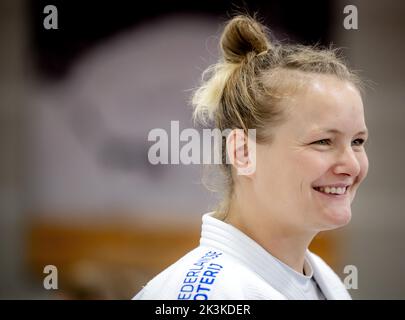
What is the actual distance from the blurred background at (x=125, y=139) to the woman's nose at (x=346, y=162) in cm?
83

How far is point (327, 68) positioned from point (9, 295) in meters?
1.30

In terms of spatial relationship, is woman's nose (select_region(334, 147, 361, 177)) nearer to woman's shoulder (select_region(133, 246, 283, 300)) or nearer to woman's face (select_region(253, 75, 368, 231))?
woman's face (select_region(253, 75, 368, 231))

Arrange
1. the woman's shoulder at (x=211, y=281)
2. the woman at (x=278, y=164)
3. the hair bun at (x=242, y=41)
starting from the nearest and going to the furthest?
the woman's shoulder at (x=211, y=281) → the woman at (x=278, y=164) → the hair bun at (x=242, y=41)

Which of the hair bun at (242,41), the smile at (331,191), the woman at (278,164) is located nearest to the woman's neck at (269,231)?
the woman at (278,164)

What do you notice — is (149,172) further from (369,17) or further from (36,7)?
(369,17)

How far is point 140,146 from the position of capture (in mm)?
2533

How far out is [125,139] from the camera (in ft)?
8.20

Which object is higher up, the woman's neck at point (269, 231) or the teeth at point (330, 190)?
the teeth at point (330, 190)

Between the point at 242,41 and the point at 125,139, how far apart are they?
1.26 m

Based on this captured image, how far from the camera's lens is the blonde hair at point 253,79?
4.08 ft

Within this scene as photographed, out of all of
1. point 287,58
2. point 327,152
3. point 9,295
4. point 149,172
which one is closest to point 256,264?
point 327,152

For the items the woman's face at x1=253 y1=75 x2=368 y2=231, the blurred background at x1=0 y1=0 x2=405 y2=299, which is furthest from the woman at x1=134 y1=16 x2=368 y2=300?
the blurred background at x1=0 y1=0 x2=405 y2=299

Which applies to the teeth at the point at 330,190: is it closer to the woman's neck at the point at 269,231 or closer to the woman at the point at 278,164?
the woman at the point at 278,164
